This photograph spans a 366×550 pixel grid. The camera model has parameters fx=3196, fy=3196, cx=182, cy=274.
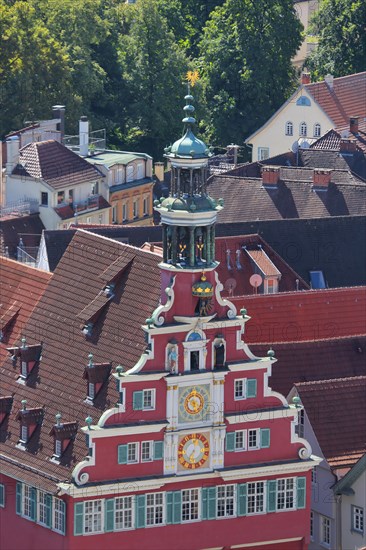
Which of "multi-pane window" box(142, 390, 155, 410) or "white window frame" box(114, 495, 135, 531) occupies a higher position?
"multi-pane window" box(142, 390, 155, 410)

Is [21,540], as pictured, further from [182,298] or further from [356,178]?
[356,178]

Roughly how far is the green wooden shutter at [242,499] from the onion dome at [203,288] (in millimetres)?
7476

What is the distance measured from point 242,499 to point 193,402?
4263mm

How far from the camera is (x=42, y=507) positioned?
113 metres

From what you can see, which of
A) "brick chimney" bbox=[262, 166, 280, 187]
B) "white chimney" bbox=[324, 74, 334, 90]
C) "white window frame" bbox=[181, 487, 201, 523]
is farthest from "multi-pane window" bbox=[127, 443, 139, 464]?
"white chimney" bbox=[324, 74, 334, 90]

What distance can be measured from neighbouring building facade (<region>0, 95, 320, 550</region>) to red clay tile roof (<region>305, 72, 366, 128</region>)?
78439 mm

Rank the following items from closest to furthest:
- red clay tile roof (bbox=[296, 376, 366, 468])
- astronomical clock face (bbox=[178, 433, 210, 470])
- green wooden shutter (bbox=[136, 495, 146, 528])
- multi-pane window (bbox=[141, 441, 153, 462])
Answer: multi-pane window (bbox=[141, 441, 153, 462])
green wooden shutter (bbox=[136, 495, 146, 528])
astronomical clock face (bbox=[178, 433, 210, 470])
red clay tile roof (bbox=[296, 376, 366, 468])

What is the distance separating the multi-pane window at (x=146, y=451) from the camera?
111938mm

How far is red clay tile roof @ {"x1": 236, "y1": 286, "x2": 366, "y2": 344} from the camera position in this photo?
12800 centimetres

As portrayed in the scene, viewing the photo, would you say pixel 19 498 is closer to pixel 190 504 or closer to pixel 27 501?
pixel 27 501

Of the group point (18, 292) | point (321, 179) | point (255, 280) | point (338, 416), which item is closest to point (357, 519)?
point (338, 416)

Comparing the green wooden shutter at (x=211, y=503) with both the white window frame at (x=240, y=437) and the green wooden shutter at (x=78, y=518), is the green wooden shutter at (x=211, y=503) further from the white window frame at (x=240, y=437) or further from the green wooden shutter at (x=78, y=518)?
the green wooden shutter at (x=78, y=518)

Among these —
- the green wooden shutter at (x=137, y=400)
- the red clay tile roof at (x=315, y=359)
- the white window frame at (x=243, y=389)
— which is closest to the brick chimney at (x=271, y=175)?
the red clay tile roof at (x=315, y=359)

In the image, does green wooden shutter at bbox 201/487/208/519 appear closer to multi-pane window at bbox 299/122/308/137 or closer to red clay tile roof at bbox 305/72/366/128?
red clay tile roof at bbox 305/72/366/128
